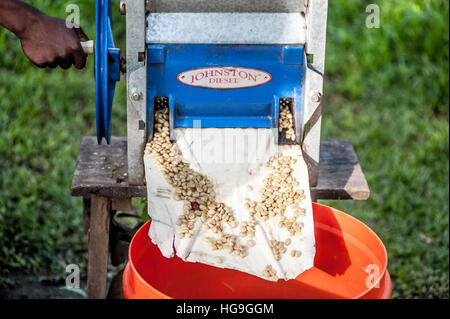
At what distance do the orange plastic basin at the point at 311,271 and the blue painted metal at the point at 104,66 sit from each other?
0.43 metres

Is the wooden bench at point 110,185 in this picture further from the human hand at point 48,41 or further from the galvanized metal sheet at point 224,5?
the galvanized metal sheet at point 224,5

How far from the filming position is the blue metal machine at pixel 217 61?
87.3 inches

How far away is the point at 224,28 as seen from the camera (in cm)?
223

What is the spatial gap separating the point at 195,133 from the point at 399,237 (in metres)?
2.02

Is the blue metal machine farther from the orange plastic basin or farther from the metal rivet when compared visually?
the orange plastic basin

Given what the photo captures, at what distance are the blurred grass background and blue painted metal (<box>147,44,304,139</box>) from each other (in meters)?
1.57

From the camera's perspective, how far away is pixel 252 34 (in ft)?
7.33

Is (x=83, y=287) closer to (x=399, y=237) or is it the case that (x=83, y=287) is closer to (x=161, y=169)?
(x=161, y=169)

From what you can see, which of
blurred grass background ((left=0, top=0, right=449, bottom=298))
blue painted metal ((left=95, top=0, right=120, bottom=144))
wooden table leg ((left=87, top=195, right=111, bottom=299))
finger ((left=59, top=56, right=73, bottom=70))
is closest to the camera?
blue painted metal ((left=95, top=0, right=120, bottom=144))

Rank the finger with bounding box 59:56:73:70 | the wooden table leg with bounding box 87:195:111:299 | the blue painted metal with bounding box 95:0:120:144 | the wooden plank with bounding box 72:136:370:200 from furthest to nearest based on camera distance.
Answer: the wooden table leg with bounding box 87:195:111:299 < the wooden plank with bounding box 72:136:370:200 < the finger with bounding box 59:56:73:70 < the blue painted metal with bounding box 95:0:120:144

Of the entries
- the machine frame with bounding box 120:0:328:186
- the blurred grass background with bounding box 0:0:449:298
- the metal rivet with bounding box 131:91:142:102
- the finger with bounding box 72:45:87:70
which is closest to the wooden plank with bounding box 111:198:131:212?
the machine frame with bounding box 120:0:328:186

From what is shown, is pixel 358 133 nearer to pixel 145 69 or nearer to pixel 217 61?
pixel 217 61

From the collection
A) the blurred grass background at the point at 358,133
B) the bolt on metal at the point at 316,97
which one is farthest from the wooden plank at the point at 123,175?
the blurred grass background at the point at 358,133

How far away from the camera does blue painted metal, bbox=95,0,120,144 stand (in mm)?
2088
